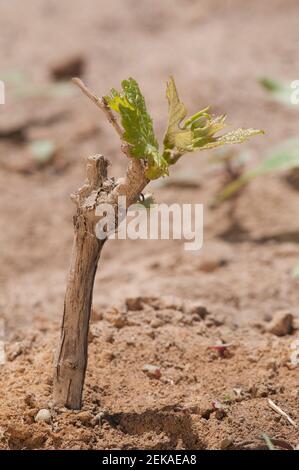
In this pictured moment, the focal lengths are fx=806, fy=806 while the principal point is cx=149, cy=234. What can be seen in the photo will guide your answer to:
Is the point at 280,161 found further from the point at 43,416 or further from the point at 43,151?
the point at 43,416

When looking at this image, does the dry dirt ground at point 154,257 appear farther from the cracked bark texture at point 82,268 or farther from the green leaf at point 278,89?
the green leaf at point 278,89

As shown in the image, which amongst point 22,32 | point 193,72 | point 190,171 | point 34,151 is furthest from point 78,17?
point 190,171

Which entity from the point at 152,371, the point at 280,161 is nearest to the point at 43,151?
the point at 280,161

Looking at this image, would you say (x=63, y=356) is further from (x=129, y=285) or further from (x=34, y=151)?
(x=34, y=151)

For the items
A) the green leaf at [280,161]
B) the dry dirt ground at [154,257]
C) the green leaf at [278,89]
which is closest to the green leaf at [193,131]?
the dry dirt ground at [154,257]

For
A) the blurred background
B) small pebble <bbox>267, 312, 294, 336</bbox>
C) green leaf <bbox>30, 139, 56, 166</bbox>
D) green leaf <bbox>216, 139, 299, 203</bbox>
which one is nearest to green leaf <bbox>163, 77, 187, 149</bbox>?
small pebble <bbox>267, 312, 294, 336</bbox>

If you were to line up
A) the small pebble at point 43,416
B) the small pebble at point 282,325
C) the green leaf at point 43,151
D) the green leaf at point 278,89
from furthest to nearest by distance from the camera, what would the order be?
the green leaf at point 43,151 → the green leaf at point 278,89 → the small pebble at point 282,325 → the small pebble at point 43,416
